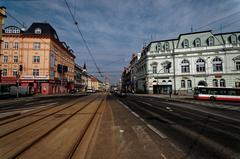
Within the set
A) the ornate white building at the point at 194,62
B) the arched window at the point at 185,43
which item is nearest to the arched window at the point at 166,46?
the ornate white building at the point at 194,62

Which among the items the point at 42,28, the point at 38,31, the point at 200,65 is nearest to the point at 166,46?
the point at 200,65

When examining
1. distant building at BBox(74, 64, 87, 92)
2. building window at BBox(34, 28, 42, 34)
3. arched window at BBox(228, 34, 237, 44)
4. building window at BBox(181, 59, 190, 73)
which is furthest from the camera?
distant building at BBox(74, 64, 87, 92)

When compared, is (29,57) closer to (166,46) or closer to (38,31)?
(38,31)

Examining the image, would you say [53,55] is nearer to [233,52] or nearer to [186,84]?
[186,84]

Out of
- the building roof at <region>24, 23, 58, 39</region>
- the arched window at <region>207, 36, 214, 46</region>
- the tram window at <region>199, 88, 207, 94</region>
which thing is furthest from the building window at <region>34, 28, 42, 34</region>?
the arched window at <region>207, 36, 214, 46</region>

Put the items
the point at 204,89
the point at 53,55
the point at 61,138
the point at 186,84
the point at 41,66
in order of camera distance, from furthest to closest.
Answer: the point at 53,55 < the point at 41,66 < the point at 186,84 < the point at 204,89 < the point at 61,138

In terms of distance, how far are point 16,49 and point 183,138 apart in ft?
186

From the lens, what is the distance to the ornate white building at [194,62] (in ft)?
153

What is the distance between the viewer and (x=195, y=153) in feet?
16.6

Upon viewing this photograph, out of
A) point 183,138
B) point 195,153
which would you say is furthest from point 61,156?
point 183,138

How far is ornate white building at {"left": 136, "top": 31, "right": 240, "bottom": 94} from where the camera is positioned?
46.7 meters

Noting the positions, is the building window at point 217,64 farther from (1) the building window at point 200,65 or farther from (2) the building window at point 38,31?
(2) the building window at point 38,31

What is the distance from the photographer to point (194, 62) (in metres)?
49.9

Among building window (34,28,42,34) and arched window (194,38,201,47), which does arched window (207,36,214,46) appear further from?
building window (34,28,42,34)
